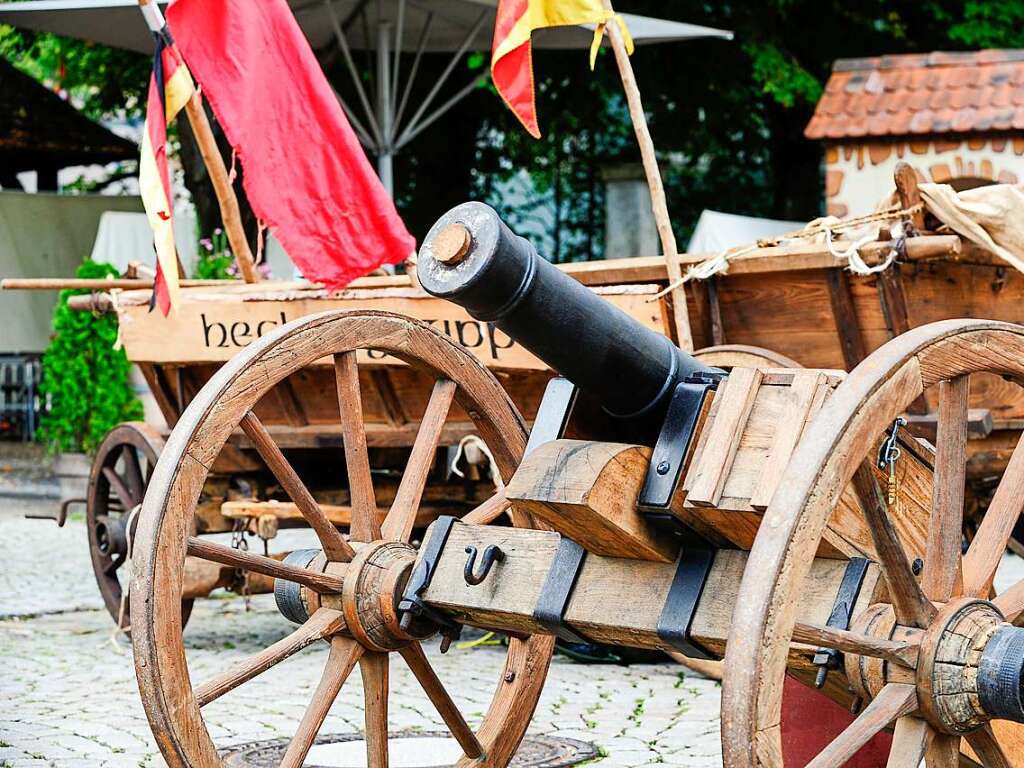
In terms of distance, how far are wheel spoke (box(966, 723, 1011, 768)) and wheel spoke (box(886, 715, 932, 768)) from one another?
195 millimetres

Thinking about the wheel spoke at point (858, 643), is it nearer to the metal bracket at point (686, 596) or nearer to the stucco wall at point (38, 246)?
the metal bracket at point (686, 596)

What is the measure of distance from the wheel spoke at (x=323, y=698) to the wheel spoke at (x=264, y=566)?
14 cm

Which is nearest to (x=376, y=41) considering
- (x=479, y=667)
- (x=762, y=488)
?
(x=479, y=667)

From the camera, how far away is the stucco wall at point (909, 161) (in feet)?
31.4

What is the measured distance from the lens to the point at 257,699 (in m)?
5.20

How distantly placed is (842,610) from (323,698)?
116cm

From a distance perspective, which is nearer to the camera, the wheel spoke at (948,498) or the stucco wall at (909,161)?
the wheel spoke at (948,498)

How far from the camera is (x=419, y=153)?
13.7 metres

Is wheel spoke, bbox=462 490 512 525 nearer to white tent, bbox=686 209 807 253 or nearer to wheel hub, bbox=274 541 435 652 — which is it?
wheel hub, bbox=274 541 435 652

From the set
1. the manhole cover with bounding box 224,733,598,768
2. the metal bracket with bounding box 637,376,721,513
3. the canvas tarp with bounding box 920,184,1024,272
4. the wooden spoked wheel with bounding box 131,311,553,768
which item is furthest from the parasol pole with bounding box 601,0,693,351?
the metal bracket with bounding box 637,376,721,513

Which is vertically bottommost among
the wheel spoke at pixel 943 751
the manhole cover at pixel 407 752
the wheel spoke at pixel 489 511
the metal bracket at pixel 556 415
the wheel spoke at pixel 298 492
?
the manhole cover at pixel 407 752

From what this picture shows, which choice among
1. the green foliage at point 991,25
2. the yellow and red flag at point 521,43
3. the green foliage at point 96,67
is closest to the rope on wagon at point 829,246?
the yellow and red flag at point 521,43

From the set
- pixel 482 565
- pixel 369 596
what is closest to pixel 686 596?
pixel 482 565

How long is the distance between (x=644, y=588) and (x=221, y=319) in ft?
10.6
